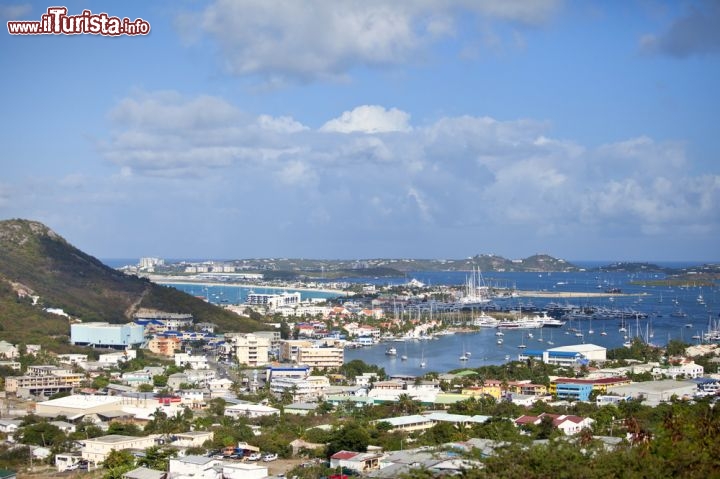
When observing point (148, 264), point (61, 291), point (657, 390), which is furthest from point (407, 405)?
point (148, 264)

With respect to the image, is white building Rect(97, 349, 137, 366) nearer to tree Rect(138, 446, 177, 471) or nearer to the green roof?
the green roof

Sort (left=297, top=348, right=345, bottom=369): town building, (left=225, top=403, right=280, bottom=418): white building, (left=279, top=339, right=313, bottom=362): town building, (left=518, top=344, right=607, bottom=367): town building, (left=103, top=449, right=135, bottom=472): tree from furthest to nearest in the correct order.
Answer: (left=279, top=339, right=313, bottom=362): town building → (left=297, top=348, right=345, bottom=369): town building → (left=518, top=344, right=607, bottom=367): town building → (left=225, top=403, right=280, bottom=418): white building → (left=103, top=449, right=135, bottom=472): tree

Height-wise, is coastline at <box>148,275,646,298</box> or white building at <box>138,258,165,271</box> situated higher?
white building at <box>138,258,165,271</box>

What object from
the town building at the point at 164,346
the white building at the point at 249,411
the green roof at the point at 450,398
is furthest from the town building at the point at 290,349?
the white building at the point at 249,411

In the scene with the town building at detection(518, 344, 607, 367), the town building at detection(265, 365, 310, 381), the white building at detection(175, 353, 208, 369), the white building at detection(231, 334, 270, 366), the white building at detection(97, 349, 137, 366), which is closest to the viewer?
the town building at detection(265, 365, 310, 381)

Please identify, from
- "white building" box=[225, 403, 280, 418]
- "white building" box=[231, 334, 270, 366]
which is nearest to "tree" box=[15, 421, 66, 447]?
"white building" box=[225, 403, 280, 418]

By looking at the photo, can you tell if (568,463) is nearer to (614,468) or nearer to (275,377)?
(614,468)

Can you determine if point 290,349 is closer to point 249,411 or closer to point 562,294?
point 249,411

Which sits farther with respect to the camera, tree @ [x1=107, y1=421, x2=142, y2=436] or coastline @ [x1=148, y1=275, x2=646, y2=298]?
coastline @ [x1=148, y1=275, x2=646, y2=298]

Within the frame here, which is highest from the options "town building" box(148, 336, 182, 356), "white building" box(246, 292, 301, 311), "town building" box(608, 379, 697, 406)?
"white building" box(246, 292, 301, 311)

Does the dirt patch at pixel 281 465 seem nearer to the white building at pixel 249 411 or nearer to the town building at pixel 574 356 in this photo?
the white building at pixel 249 411
